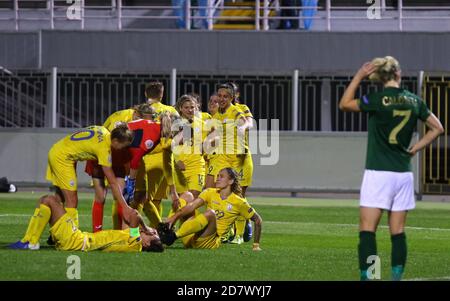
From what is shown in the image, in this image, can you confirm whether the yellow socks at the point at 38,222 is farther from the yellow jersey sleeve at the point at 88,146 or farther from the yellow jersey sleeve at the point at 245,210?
the yellow jersey sleeve at the point at 245,210

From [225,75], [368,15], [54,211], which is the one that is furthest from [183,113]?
[368,15]

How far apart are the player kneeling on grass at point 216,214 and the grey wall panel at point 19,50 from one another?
608 inches

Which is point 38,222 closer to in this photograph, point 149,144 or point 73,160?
point 73,160

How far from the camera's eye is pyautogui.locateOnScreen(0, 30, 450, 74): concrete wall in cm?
2956

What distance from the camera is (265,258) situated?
13.9m

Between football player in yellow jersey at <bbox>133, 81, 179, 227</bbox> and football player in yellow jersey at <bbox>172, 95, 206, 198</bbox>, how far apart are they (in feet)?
1.89

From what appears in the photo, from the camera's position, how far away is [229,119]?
1838 cm

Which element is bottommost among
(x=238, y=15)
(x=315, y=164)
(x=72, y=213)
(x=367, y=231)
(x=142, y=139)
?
(x=315, y=164)

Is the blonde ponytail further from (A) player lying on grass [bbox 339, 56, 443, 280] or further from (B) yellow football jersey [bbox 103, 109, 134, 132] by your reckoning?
(B) yellow football jersey [bbox 103, 109, 134, 132]

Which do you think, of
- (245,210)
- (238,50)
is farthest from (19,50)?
(245,210)

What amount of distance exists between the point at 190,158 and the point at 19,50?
1302 cm

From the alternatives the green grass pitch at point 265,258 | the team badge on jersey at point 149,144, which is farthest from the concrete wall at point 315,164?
the team badge on jersey at point 149,144

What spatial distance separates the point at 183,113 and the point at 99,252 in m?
4.19
